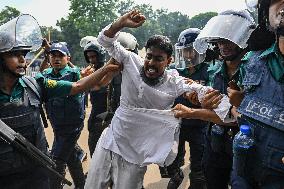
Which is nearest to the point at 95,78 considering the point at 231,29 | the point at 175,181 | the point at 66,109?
the point at 231,29

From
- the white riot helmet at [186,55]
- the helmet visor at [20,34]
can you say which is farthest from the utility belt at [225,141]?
the helmet visor at [20,34]

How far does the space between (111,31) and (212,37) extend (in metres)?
0.87

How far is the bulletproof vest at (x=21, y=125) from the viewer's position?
8.23 feet

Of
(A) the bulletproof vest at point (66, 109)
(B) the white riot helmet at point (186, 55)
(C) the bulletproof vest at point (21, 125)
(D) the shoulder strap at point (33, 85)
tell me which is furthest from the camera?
(A) the bulletproof vest at point (66, 109)

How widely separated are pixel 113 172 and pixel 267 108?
1681 millimetres

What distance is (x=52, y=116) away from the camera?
4.52 meters

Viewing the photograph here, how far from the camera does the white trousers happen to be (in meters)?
3.10

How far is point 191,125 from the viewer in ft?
14.1

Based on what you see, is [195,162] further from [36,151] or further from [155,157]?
[36,151]

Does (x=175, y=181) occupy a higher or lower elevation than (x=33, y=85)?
lower

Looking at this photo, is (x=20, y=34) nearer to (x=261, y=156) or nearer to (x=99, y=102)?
(x=261, y=156)

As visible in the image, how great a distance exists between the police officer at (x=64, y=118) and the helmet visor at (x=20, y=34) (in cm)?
162

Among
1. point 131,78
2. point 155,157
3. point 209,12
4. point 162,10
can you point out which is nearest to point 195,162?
point 155,157

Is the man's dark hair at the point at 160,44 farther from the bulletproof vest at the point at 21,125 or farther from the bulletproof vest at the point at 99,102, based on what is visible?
the bulletproof vest at the point at 99,102
